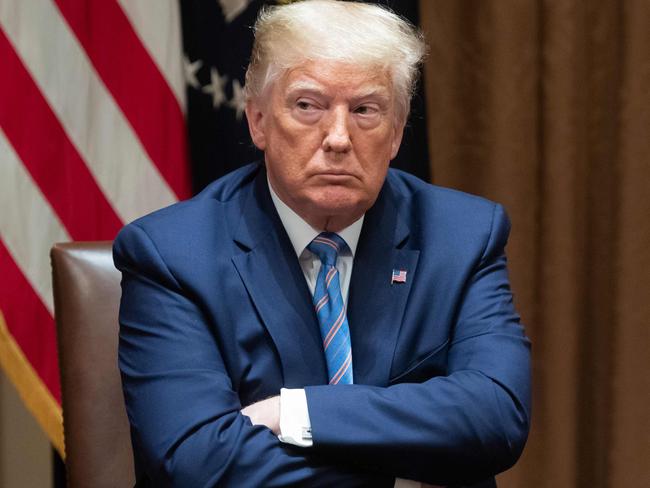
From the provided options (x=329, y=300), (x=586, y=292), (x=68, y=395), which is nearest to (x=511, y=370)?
(x=329, y=300)

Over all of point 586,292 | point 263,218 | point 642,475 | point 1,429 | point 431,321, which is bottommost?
point 642,475

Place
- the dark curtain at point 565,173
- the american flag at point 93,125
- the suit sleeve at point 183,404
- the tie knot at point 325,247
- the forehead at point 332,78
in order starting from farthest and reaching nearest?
the dark curtain at point 565,173 < the american flag at point 93,125 < the tie knot at point 325,247 < the forehead at point 332,78 < the suit sleeve at point 183,404

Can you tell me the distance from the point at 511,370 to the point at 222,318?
61 centimetres

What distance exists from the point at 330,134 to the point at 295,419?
1.96 feet

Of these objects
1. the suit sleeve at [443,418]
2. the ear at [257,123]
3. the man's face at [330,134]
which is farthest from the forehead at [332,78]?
the suit sleeve at [443,418]

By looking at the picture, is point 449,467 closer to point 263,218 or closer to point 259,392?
point 259,392

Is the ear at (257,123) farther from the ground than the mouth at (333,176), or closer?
farther from the ground

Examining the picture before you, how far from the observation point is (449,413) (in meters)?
2.05

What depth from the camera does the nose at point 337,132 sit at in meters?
2.19

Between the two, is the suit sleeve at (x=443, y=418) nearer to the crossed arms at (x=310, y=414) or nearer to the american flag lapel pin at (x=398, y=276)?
the crossed arms at (x=310, y=414)

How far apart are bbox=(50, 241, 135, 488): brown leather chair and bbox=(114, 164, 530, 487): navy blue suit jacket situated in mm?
201

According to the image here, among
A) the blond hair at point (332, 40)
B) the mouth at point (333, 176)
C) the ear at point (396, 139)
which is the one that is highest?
the blond hair at point (332, 40)

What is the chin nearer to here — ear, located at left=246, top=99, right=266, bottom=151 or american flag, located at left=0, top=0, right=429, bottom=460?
ear, located at left=246, top=99, right=266, bottom=151

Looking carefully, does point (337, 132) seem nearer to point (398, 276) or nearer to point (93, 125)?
point (398, 276)
